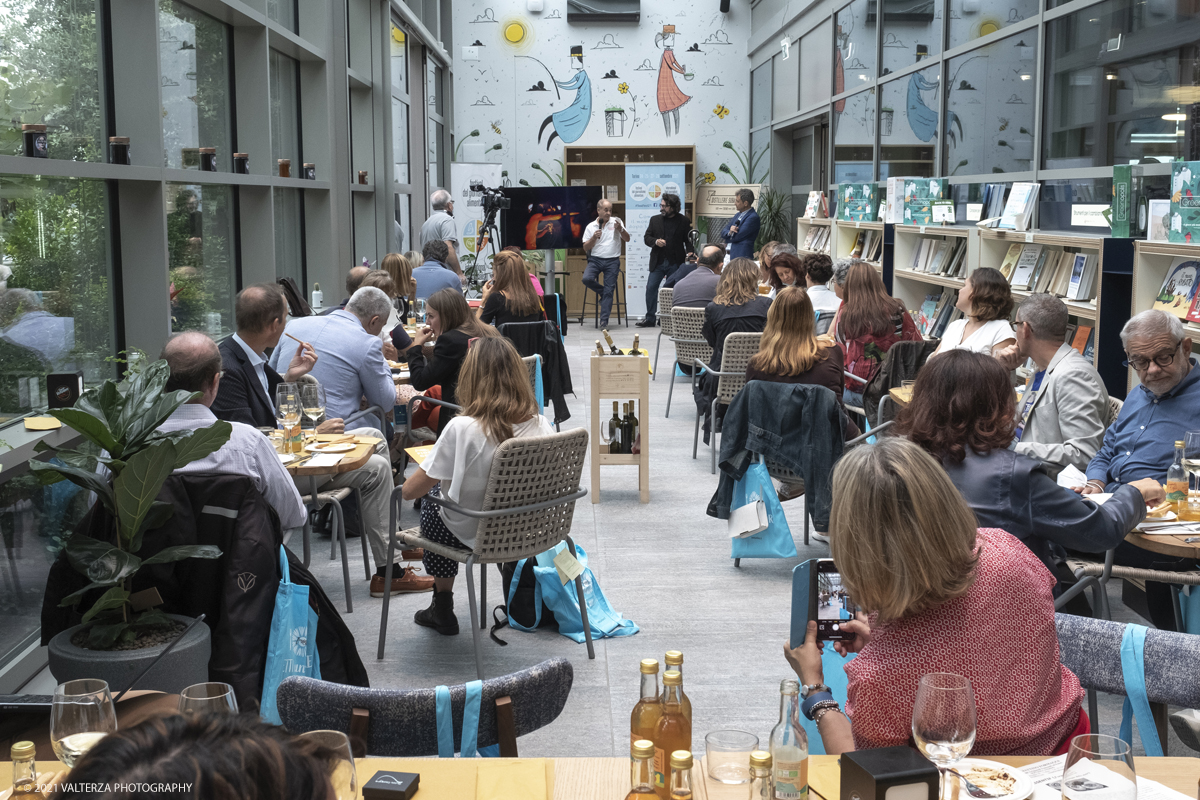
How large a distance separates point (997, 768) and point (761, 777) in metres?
0.49

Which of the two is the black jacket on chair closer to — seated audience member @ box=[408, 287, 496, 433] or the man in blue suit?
seated audience member @ box=[408, 287, 496, 433]

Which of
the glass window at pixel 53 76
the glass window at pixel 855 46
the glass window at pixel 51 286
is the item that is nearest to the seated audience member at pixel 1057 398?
the glass window at pixel 51 286

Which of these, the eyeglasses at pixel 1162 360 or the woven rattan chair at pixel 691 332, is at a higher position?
the eyeglasses at pixel 1162 360

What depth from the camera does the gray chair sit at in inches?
82.2

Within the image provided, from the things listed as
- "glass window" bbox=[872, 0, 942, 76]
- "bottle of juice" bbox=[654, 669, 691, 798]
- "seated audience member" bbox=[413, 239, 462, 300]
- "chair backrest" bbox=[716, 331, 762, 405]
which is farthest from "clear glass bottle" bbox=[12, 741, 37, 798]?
"glass window" bbox=[872, 0, 942, 76]

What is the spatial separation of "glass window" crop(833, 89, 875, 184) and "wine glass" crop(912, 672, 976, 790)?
9.78 meters

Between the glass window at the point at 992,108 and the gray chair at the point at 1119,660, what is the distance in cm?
550

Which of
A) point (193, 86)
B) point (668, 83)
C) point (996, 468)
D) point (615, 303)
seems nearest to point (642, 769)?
point (996, 468)

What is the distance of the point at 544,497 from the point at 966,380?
1.56 m

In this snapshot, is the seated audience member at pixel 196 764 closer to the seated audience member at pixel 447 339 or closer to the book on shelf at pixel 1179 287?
the book on shelf at pixel 1179 287

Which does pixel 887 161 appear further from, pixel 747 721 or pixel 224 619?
pixel 224 619

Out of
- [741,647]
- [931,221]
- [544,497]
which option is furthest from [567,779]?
[931,221]

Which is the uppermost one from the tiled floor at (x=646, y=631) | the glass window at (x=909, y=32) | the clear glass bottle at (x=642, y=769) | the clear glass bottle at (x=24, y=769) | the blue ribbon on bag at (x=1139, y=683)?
the glass window at (x=909, y=32)

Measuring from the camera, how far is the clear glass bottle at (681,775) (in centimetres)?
131
